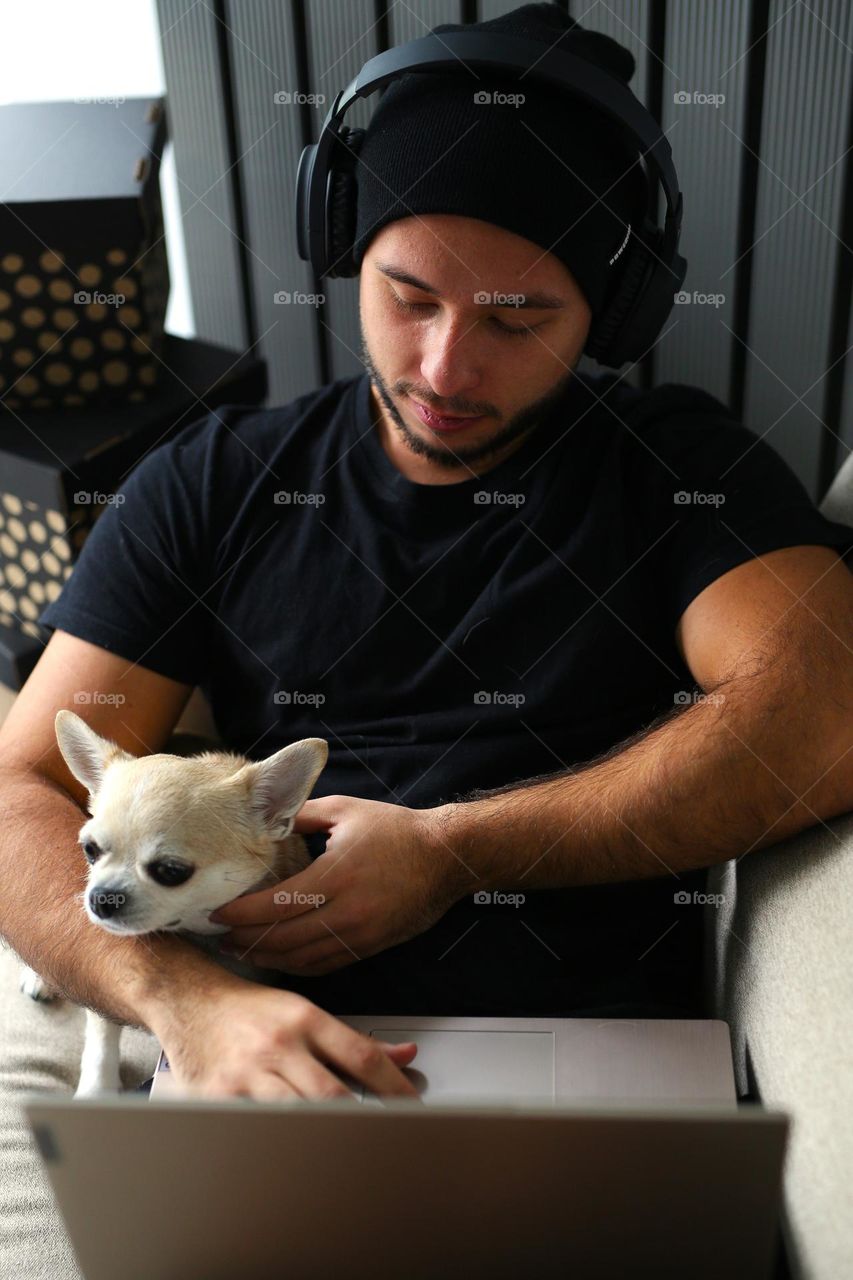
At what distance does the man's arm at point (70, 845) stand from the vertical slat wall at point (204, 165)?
2.65 feet

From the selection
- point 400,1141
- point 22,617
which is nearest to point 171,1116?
point 400,1141

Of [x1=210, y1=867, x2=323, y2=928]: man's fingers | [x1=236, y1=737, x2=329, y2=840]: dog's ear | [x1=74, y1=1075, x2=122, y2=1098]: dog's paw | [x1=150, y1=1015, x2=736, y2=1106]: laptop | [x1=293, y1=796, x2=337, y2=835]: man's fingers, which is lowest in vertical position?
[x1=74, y1=1075, x2=122, y2=1098]: dog's paw

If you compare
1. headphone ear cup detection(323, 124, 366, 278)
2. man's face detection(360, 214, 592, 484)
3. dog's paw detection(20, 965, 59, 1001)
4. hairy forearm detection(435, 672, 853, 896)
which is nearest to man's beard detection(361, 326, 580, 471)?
man's face detection(360, 214, 592, 484)

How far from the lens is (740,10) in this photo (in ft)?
4.80

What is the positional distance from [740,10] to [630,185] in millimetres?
483

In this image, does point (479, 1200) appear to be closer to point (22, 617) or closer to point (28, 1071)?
point (28, 1071)

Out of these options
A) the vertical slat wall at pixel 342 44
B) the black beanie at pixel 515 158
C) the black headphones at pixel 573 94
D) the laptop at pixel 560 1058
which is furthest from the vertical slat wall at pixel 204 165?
the laptop at pixel 560 1058

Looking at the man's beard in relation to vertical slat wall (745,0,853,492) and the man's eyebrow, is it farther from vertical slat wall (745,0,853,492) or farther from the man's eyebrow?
vertical slat wall (745,0,853,492)

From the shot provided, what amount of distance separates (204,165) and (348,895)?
1244mm

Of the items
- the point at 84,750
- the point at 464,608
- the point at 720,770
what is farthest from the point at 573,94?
the point at 84,750

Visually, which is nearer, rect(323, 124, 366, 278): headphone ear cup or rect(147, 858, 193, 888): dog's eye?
rect(147, 858, 193, 888): dog's eye

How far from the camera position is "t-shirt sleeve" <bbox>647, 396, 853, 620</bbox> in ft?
3.83

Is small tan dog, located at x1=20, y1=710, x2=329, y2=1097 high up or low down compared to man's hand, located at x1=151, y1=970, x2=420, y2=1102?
up

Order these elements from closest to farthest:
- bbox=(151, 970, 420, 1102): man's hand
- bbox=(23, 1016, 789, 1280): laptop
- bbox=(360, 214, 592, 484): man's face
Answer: bbox=(23, 1016, 789, 1280): laptop < bbox=(151, 970, 420, 1102): man's hand < bbox=(360, 214, 592, 484): man's face
